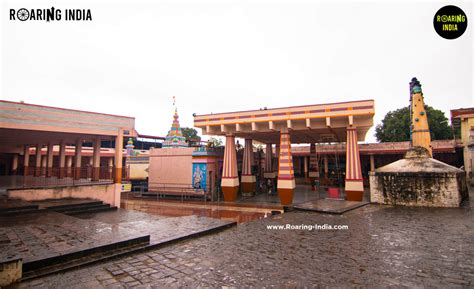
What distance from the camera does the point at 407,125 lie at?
30547 mm

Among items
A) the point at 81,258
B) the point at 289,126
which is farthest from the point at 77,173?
the point at 289,126

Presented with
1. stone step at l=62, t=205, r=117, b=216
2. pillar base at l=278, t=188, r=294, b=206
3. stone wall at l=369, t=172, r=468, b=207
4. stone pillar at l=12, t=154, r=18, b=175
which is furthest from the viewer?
stone pillar at l=12, t=154, r=18, b=175

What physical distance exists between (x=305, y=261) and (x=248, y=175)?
1369 centimetres

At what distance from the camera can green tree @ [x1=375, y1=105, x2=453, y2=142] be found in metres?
30.0

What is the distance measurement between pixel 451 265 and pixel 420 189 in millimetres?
7934

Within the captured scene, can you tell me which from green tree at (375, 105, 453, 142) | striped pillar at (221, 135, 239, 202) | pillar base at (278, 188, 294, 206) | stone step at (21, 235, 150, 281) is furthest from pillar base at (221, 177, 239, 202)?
green tree at (375, 105, 453, 142)

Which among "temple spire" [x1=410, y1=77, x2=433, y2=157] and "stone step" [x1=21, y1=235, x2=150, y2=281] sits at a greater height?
"temple spire" [x1=410, y1=77, x2=433, y2=157]

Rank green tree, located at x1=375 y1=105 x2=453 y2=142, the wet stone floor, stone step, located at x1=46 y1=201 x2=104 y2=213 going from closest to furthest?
1. the wet stone floor
2. stone step, located at x1=46 y1=201 x2=104 y2=213
3. green tree, located at x1=375 y1=105 x2=453 y2=142

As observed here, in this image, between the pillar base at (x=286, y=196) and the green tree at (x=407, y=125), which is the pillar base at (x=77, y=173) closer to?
the pillar base at (x=286, y=196)

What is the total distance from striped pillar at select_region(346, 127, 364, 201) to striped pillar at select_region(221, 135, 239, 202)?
682cm

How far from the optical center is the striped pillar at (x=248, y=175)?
18.5m

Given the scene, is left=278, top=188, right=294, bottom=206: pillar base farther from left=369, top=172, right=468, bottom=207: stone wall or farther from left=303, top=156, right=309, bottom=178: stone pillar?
left=303, top=156, right=309, bottom=178: stone pillar

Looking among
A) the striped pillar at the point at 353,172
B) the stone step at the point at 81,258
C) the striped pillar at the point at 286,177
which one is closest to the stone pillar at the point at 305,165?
the striped pillar at the point at 286,177

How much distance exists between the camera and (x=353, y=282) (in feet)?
13.0
